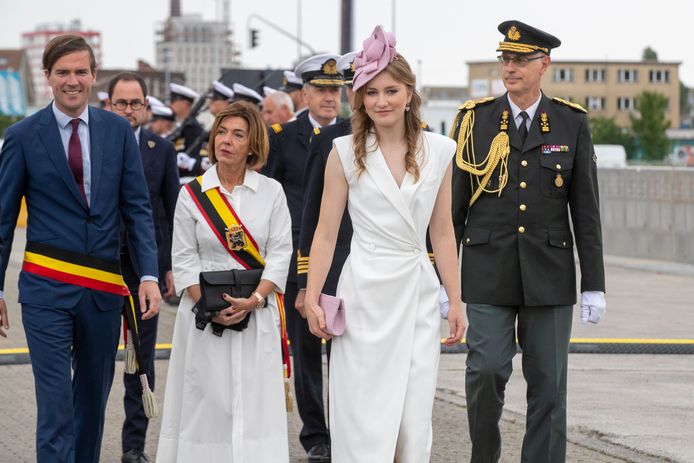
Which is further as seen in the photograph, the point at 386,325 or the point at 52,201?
the point at 52,201

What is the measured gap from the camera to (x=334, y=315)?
528cm

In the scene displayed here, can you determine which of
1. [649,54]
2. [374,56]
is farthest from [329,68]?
[649,54]

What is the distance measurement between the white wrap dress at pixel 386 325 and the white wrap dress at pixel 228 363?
2.80 feet

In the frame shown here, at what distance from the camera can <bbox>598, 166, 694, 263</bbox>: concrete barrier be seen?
1869 centimetres

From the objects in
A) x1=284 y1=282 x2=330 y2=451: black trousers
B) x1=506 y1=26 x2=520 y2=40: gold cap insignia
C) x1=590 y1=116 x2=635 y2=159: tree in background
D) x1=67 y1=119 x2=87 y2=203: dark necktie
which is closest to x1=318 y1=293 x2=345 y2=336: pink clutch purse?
x1=67 y1=119 x2=87 y2=203: dark necktie

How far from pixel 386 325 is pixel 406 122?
2.60 ft

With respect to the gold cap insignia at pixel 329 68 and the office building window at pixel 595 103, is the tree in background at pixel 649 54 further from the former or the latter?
the gold cap insignia at pixel 329 68

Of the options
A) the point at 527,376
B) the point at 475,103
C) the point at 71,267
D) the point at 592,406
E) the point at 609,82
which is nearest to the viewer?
the point at 71,267

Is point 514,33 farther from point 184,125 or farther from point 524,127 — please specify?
point 184,125

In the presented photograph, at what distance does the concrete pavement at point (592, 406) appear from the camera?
293 inches

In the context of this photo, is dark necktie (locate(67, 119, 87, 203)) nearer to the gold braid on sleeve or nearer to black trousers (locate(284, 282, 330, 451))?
the gold braid on sleeve

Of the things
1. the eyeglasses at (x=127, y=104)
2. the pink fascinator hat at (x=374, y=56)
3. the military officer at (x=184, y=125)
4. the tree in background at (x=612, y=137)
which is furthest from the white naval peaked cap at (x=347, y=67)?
the tree in background at (x=612, y=137)

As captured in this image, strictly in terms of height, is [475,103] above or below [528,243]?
above

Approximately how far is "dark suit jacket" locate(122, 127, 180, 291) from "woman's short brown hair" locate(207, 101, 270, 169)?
5.20 feet
